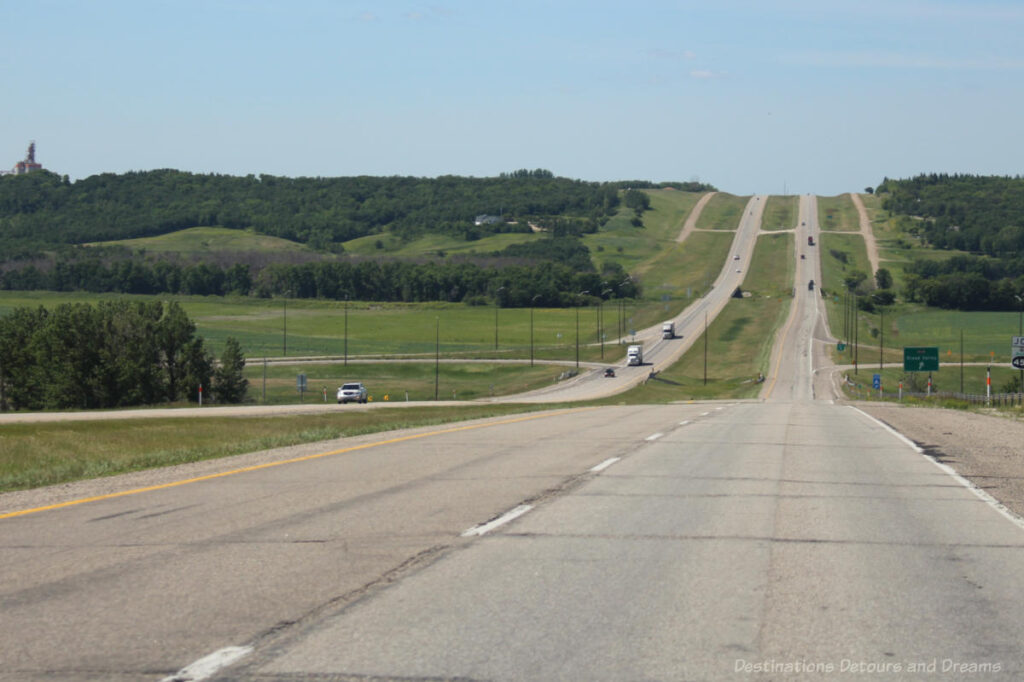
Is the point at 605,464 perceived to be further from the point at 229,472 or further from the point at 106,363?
the point at 106,363

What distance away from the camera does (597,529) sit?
11.0m

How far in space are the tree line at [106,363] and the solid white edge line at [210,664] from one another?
3417 inches

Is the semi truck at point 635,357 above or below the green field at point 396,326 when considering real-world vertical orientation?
below

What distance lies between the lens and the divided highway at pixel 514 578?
255 inches

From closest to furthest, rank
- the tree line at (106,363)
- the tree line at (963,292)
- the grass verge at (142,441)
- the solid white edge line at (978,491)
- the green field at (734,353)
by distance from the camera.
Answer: the solid white edge line at (978,491), the grass verge at (142,441), the tree line at (106,363), the green field at (734,353), the tree line at (963,292)

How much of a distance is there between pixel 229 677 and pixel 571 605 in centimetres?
261

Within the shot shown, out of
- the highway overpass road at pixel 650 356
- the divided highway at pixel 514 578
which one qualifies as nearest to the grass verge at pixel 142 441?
the divided highway at pixel 514 578

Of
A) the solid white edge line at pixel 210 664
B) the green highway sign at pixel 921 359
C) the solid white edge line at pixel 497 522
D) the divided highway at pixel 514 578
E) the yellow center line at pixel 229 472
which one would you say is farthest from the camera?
the green highway sign at pixel 921 359

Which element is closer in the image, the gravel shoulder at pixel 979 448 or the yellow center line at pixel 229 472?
the yellow center line at pixel 229 472

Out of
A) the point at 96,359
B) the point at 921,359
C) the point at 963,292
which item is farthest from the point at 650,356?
the point at 963,292

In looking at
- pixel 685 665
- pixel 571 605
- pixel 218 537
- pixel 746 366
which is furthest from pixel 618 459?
pixel 746 366

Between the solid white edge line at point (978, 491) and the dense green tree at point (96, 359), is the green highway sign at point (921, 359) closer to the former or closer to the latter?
the dense green tree at point (96, 359)

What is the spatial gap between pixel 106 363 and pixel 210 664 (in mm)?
91137

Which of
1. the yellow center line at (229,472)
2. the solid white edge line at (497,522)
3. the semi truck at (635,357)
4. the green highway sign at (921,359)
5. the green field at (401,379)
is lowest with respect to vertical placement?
the green field at (401,379)
